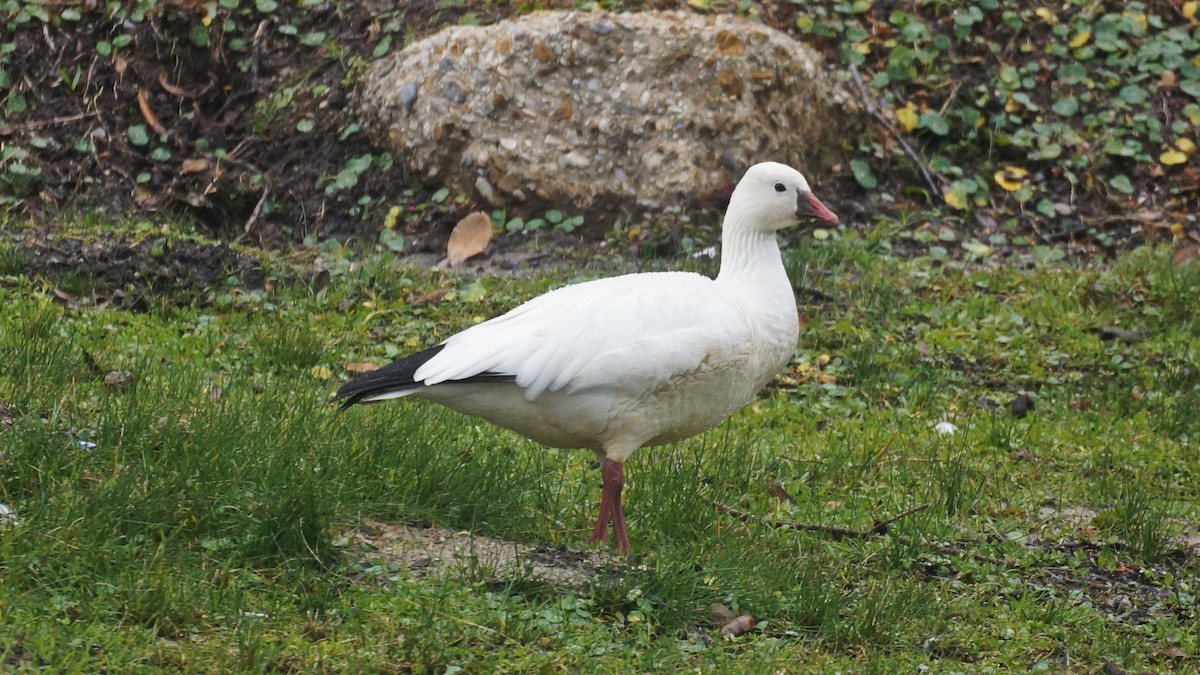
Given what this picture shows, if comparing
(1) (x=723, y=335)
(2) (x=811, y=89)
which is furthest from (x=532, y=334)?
(2) (x=811, y=89)

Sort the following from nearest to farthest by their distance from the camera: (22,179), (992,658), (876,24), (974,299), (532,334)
→ (992,658), (532,334), (974,299), (22,179), (876,24)

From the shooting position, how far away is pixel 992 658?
440 centimetres

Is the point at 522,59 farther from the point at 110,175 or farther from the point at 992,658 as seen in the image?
the point at 992,658

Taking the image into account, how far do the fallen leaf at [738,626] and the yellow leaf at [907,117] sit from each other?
6.14m

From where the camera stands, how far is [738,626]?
4.24 metres

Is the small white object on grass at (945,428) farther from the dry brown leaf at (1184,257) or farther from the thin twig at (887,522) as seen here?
the dry brown leaf at (1184,257)

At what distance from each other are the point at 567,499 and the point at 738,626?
4.06 feet

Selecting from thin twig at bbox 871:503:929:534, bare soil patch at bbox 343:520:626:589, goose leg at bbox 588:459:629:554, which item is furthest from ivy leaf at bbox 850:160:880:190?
bare soil patch at bbox 343:520:626:589

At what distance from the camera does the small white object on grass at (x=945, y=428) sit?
6668mm

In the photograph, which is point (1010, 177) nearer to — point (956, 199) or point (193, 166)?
point (956, 199)

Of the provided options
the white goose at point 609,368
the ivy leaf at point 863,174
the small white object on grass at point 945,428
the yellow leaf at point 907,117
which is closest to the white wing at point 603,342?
the white goose at point 609,368

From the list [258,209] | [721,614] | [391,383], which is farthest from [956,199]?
[721,614]

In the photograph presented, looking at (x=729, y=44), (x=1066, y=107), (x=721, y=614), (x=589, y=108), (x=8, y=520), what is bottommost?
(x=1066, y=107)

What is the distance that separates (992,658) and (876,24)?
672cm
